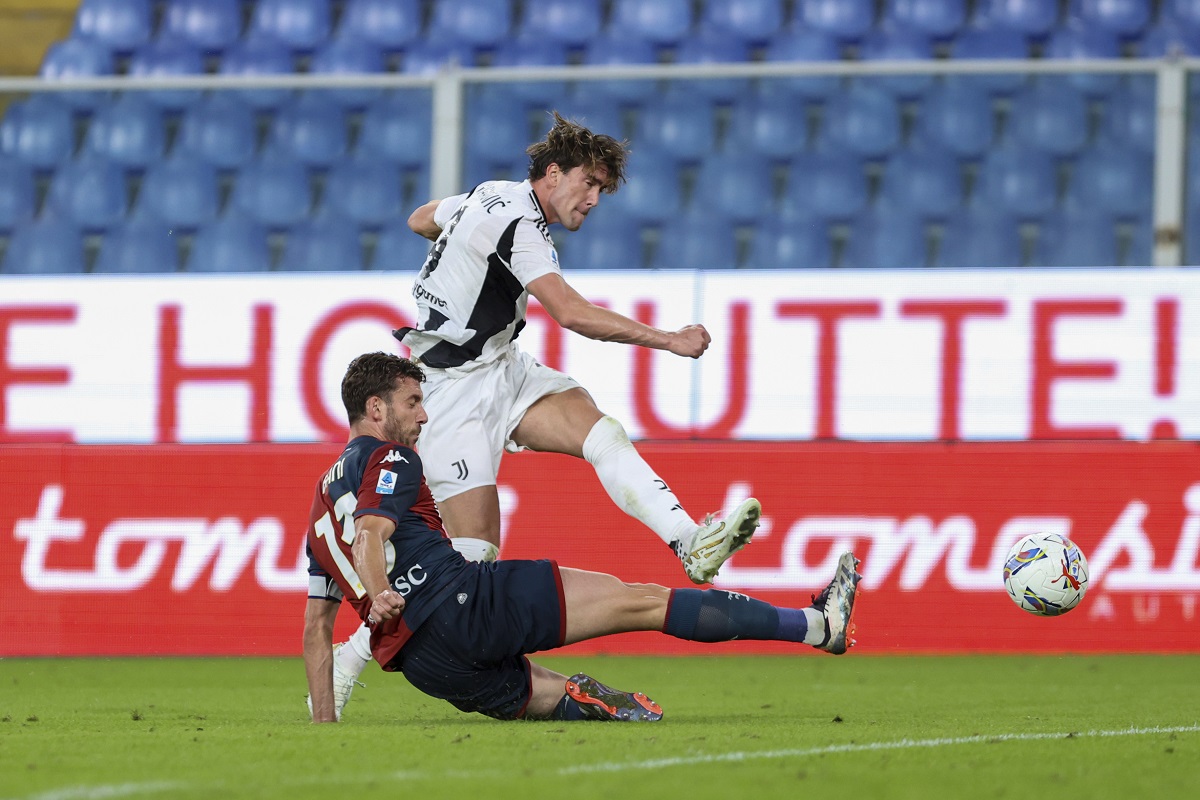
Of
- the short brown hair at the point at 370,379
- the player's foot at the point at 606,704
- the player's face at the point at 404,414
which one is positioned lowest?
the player's foot at the point at 606,704

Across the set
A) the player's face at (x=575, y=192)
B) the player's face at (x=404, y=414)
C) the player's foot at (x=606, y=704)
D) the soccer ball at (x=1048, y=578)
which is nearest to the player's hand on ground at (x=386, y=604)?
the player's face at (x=404, y=414)

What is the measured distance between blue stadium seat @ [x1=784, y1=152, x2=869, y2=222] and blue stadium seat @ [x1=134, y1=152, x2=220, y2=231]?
3.50 metres

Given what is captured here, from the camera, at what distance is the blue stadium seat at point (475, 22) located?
11273 millimetres

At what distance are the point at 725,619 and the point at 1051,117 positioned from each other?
5.29m

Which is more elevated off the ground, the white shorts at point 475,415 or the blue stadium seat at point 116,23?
the blue stadium seat at point 116,23

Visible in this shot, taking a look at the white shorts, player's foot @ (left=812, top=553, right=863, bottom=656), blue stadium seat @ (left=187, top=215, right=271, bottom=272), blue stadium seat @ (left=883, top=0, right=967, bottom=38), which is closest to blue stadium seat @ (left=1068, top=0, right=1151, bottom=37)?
blue stadium seat @ (left=883, top=0, right=967, bottom=38)

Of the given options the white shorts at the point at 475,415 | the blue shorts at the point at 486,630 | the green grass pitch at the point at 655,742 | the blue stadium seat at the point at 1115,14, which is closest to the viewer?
the green grass pitch at the point at 655,742

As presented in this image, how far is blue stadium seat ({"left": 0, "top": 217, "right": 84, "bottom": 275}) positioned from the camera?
9414 millimetres

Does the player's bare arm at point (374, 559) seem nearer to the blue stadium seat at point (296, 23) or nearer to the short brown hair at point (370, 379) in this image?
the short brown hair at point (370, 379)

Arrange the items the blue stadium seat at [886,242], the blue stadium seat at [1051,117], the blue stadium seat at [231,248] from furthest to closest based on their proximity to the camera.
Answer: the blue stadium seat at [231,248] → the blue stadium seat at [886,242] → the blue stadium seat at [1051,117]

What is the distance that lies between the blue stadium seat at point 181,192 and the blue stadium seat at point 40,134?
54 centimetres

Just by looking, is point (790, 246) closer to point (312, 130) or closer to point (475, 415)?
point (312, 130)

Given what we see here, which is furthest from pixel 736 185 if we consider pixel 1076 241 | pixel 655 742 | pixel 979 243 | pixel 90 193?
pixel 655 742

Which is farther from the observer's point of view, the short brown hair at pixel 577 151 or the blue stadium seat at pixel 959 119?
the blue stadium seat at pixel 959 119
